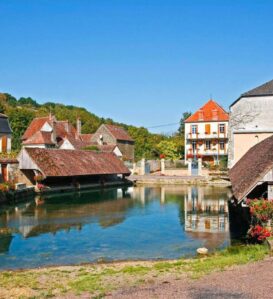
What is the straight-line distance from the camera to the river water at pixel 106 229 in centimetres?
→ 1373

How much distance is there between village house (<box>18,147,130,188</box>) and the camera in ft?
112

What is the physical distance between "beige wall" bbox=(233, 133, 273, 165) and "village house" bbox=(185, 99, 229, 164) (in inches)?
900

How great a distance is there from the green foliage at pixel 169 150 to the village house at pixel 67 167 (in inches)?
621

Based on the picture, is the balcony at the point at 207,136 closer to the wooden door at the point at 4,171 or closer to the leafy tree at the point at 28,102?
the wooden door at the point at 4,171

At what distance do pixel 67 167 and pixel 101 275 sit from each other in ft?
88.3

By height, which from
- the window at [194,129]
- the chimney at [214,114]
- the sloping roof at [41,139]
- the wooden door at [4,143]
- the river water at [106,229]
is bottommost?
the river water at [106,229]

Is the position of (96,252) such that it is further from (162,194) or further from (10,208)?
(162,194)

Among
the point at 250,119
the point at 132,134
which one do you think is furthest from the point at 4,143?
the point at 132,134

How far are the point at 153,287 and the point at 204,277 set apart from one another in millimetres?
1251

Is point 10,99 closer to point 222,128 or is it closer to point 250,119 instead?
point 222,128

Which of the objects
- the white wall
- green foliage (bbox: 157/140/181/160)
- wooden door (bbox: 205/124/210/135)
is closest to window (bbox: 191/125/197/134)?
the white wall

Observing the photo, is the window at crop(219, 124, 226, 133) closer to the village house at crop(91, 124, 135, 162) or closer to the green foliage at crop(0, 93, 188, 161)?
the green foliage at crop(0, 93, 188, 161)

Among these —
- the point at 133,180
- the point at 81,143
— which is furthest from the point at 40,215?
the point at 81,143

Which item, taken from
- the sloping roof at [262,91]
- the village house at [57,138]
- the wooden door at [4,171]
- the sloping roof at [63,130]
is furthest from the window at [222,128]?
the wooden door at [4,171]
